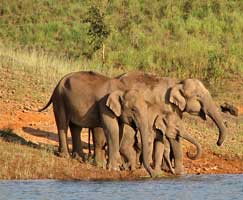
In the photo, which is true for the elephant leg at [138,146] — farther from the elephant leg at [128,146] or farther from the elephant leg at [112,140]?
the elephant leg at [112,140]

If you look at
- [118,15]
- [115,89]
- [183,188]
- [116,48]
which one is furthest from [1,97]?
[118,15]

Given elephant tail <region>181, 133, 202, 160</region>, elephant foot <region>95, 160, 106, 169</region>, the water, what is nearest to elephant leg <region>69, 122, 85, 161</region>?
elephant foot <region>95, 160, 106, 169</region>

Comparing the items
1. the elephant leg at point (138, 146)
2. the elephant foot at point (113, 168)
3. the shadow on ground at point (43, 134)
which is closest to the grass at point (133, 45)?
the shadow on ground at point (43, 134)

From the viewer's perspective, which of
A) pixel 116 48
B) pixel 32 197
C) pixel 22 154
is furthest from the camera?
pixel 116 48

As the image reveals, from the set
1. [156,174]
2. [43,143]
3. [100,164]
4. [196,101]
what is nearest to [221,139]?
[196,101]

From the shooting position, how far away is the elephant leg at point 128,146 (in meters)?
22.5

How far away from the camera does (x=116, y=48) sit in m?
41.6

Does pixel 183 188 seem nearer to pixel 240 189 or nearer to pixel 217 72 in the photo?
pixel 240 189

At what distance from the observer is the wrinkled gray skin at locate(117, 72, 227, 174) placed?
73.5ft

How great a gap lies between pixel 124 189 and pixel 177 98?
11.7ft

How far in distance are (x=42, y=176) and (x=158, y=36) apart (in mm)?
22905

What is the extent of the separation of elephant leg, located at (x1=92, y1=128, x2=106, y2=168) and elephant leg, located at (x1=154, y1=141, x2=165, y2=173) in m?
1.10

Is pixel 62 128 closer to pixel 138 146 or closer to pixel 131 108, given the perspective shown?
pixel 138 146

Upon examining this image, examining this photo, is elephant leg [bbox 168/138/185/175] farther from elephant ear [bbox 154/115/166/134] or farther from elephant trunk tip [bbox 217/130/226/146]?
elephant trunk tip [bbox 217/130/226/146]
